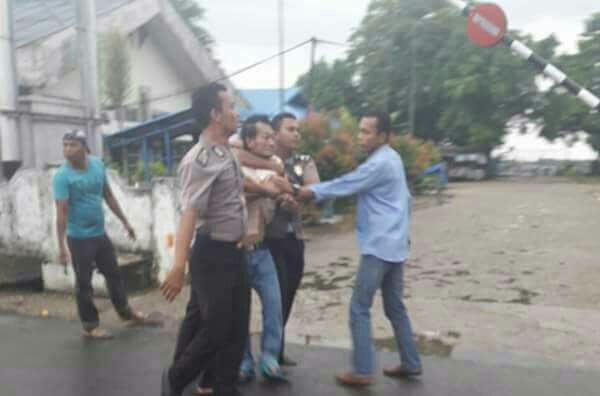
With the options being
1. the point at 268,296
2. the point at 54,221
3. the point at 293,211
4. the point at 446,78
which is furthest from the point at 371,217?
the point at 446,78

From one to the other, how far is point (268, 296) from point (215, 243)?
71 cm

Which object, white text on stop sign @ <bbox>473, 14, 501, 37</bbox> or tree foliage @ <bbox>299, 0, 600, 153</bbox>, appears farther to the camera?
tree foliage @ <bbox>299, 0, 600, 153</bbox>

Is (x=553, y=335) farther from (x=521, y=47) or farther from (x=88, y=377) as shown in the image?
(x=521, y=47)

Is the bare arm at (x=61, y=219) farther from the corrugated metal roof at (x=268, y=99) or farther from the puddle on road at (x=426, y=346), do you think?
the corrugated metal roof at (x=268, y=99)

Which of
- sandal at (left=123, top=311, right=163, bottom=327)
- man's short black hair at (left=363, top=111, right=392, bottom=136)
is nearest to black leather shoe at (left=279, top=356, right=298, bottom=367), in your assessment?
sandal at (left=123, top=311, right=163, bottom=327)

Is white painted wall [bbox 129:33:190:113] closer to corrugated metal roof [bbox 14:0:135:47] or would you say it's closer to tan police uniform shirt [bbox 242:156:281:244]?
corrugated metal roof [bbox 14:0:135:47]

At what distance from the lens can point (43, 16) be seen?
41.6ft

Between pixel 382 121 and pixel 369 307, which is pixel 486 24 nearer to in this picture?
pixel 382 121

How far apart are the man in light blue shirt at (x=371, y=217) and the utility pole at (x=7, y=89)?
16.9ft

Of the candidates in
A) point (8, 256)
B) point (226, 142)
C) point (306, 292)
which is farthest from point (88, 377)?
point (8, 256)

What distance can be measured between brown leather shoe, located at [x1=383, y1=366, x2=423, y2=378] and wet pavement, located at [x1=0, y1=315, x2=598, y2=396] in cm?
6

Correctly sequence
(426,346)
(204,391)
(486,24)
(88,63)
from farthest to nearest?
(88,63)
(486,24)
(426,346)
(204,391)

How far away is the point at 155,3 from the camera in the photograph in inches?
579

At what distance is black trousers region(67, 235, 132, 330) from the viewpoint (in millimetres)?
4727
